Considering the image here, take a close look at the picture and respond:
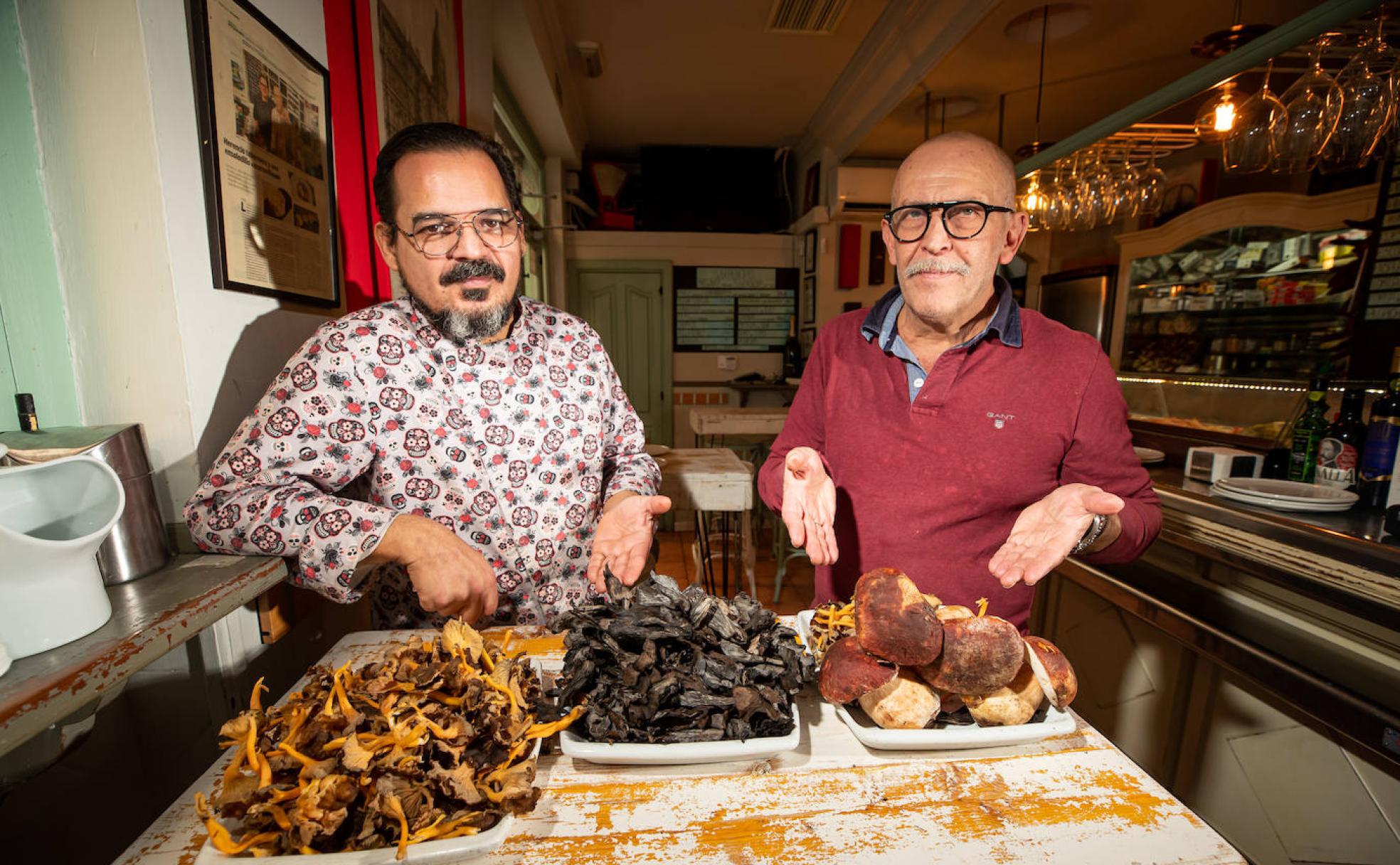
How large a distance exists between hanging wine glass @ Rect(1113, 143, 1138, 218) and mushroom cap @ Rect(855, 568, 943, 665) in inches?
133

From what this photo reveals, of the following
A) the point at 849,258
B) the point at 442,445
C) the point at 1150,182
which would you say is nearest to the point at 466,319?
the point at 442,445

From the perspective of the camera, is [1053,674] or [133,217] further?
[133,217]

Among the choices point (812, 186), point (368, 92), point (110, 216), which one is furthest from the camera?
point (812, 186)

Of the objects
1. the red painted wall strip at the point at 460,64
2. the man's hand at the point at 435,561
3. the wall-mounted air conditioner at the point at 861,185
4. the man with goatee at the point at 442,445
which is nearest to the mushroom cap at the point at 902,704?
the man with goatee at the point at 442,445

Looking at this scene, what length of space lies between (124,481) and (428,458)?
0.51 meters

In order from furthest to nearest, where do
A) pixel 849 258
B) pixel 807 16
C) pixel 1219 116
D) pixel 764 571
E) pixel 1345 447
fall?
1. pixel 849 258
2. pixel 764 571
3. pixel 807 16
4. pixel 1219 116
5. pixel 1345 447

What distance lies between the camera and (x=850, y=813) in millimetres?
725

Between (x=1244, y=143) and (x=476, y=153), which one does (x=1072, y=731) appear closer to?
(x=476, y=153)

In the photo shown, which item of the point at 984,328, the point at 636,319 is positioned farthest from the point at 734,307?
the point at 984,328

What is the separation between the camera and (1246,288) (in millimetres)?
3896

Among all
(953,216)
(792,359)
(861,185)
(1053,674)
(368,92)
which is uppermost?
(861,185)

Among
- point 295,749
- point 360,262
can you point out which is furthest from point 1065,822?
point 360,262

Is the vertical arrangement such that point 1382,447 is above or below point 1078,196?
below

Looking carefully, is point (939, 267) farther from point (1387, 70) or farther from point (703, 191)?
point (703, 191)
